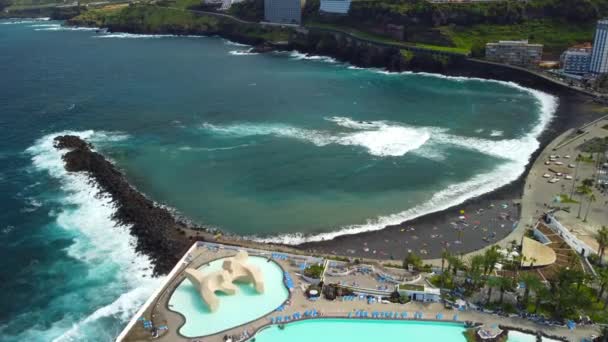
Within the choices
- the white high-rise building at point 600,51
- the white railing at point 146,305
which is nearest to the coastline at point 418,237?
the white railing at point 146,305

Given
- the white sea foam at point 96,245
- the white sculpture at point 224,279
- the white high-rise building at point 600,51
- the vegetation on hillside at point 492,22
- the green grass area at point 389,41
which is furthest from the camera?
the green grass area at point 389,41

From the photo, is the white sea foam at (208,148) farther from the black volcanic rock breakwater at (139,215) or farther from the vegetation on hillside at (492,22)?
the vegetation on hillside at (492,22)

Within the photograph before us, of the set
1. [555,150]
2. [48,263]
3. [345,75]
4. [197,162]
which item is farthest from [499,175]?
[345,75]

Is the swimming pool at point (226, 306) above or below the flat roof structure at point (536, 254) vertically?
below

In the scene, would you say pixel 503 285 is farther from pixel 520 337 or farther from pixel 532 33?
pixel 532 33

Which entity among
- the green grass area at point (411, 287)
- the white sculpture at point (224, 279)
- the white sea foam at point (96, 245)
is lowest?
the white sea foam at point (96, 245)

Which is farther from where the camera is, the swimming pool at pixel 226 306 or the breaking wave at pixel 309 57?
the breaking wave at pixel 309 57

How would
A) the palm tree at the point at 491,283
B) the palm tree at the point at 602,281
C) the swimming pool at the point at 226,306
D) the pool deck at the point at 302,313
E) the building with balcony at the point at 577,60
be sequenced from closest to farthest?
the pool deck at the point at 302,313 → the swimming pool at the point at 226,306 → the palm tree at the point at 491,283 → the palm tree at the point at 602,281 → the building with balcony at the point at 577,60
